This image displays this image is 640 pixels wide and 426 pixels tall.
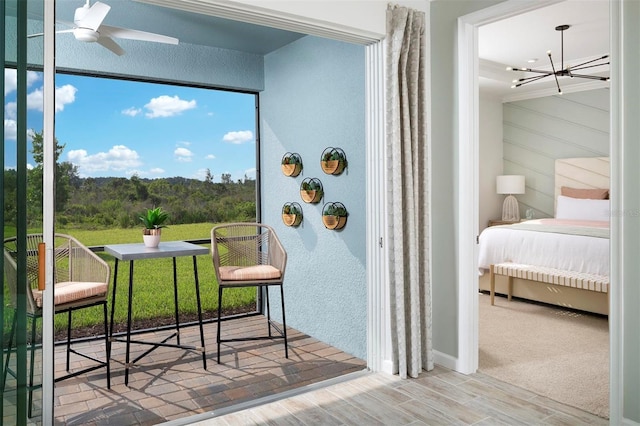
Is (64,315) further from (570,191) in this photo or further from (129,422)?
(570,191)

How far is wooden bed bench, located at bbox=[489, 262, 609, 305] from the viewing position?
15.6ft

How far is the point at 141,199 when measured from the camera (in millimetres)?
5070

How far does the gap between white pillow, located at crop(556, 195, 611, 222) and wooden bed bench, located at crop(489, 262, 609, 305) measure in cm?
192

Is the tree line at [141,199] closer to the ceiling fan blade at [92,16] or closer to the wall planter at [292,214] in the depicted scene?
the wall planter at [292,214]

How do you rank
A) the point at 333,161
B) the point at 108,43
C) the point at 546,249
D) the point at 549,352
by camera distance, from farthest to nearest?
the point at 546,249 < the point at 333,161 < the point at 549,352 < the point at 108,43

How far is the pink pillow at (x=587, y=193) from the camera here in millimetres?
6945

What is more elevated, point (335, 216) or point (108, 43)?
point (108, 43)

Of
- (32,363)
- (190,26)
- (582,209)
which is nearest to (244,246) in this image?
(190,26)

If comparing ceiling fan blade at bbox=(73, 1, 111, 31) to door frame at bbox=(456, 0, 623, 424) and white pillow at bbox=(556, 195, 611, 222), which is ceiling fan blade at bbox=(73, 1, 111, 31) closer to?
door frame at bbox=(456, 0, 623, 424)

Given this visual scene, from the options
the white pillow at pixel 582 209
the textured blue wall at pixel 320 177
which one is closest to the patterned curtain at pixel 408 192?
the textured blue wall at pixel 320 177

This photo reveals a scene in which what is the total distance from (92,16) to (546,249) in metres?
4.68

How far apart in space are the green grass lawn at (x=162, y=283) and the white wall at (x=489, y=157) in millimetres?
4263

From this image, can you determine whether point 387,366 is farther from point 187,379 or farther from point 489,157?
point 489,157

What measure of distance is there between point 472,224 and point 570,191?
466cm
